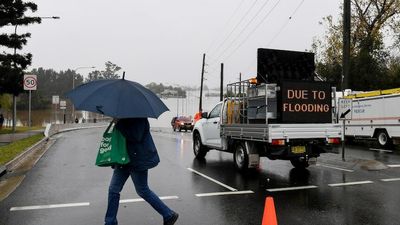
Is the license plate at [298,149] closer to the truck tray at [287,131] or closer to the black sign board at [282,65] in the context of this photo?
the truck tray at [287,131]

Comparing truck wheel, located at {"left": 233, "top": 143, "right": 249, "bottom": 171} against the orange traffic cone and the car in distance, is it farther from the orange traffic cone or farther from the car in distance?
the car in distance


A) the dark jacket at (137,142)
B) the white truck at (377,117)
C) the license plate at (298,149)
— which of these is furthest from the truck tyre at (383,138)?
the dark jacket at (137,142)

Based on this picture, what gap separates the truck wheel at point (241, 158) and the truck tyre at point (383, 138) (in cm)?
1090

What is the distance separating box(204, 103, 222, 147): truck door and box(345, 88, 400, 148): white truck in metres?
7.23

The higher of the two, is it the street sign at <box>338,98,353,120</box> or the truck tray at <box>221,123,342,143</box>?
the street sign at <box>338,98,353,120</box>

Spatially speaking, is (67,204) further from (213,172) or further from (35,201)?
(213,172)

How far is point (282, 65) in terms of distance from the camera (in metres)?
12.8

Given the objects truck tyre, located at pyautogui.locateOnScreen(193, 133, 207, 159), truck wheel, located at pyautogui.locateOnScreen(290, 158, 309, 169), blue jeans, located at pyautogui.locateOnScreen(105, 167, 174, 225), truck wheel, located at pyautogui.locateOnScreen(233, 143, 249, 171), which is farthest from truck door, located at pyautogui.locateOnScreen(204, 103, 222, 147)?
blue jeans, located at pyautogui.locateOnScreen(105, 167, 174, 225)

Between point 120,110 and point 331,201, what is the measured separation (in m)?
4.60

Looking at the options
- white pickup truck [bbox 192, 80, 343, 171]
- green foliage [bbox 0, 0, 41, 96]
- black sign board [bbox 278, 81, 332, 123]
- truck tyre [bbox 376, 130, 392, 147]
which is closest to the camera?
white pickup truck [bbox 192, 80, 343, 171]

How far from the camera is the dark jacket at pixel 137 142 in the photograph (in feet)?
17.3

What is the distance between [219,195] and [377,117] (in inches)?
573

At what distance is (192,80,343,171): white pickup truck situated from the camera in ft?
34.0

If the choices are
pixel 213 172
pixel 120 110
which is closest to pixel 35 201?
pixel 120 110
